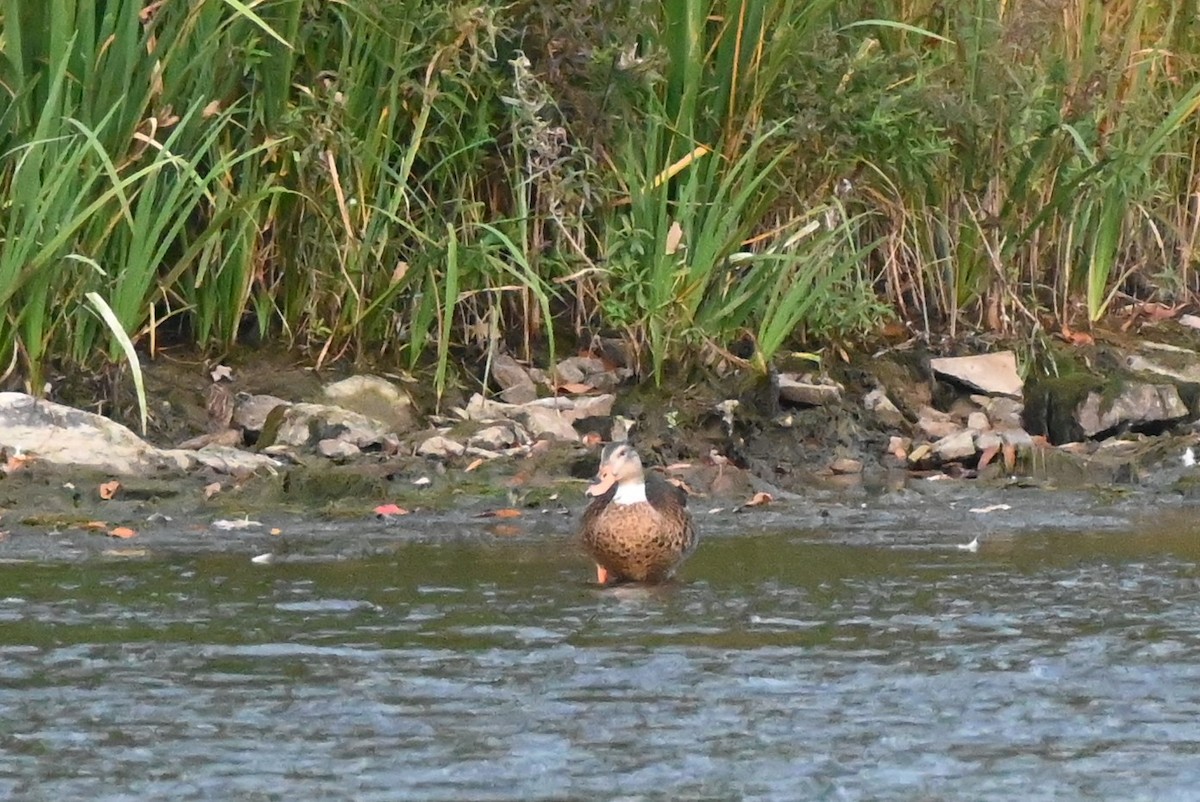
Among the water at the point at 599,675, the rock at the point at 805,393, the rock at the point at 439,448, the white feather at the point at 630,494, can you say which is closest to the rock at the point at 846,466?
the rock at the point at 805,393

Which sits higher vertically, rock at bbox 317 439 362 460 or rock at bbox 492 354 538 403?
rock at bbox 492 354 538 403

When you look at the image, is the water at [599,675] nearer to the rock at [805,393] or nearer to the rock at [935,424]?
the rock at [805,393]

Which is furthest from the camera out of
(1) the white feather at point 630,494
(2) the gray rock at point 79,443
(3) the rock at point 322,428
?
(3) the rock at point 322,428

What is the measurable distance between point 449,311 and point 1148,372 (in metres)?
3.12

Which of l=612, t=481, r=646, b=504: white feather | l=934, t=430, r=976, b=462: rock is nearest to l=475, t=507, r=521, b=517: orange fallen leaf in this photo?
l=612, t=481, r=646, b=504: white feather

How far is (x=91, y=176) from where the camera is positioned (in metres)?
7.12

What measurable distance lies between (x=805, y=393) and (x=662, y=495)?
1.91 m

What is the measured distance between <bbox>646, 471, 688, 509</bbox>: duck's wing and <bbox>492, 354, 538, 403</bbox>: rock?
1614mm

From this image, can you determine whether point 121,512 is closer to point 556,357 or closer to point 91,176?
point 91,176

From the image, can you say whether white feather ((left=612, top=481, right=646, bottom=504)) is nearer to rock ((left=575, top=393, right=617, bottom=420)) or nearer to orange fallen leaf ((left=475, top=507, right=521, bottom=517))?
orange fallen leaf ((left=475, top=507, right=521, bottom=517))

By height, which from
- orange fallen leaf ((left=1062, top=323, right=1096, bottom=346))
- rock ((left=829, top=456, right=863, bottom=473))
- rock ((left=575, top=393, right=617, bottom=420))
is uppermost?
orange fallen leaf ((left=1062, top=323, right=1096, bottom=346))

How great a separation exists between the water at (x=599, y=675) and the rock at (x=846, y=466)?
56.0 inches

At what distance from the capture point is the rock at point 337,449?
300 inches

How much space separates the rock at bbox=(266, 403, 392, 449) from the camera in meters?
7.75
